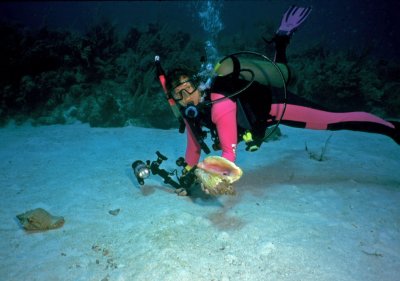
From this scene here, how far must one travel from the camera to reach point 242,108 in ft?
10.0

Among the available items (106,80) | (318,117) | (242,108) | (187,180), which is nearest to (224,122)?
(242,108)

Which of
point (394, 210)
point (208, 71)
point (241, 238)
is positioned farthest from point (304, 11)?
point (241, 238)

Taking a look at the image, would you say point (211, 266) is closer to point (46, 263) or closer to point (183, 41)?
point (46, 263)

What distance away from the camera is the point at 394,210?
3289 millimetres

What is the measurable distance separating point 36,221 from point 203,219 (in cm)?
178

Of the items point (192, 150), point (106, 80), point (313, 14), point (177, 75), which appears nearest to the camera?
point (177, 75)

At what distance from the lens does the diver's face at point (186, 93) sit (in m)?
3.00

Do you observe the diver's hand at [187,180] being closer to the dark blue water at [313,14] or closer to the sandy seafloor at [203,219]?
Answer: the sandy seafloor at [203,219]

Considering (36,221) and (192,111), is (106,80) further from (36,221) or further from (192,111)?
(192,111)

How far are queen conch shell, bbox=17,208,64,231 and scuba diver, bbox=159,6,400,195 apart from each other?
1748 millimetres

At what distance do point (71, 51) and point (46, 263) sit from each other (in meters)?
7.53

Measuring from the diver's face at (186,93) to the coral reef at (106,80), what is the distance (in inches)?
152

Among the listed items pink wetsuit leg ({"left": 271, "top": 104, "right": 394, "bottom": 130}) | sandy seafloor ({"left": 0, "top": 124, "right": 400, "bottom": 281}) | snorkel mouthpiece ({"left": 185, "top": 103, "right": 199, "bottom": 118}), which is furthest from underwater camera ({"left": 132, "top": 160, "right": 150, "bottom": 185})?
pink wetsuit leg ({"left": 271, "top": 104, "right": 394, "bottom": 130})

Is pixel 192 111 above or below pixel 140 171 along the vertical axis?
above
